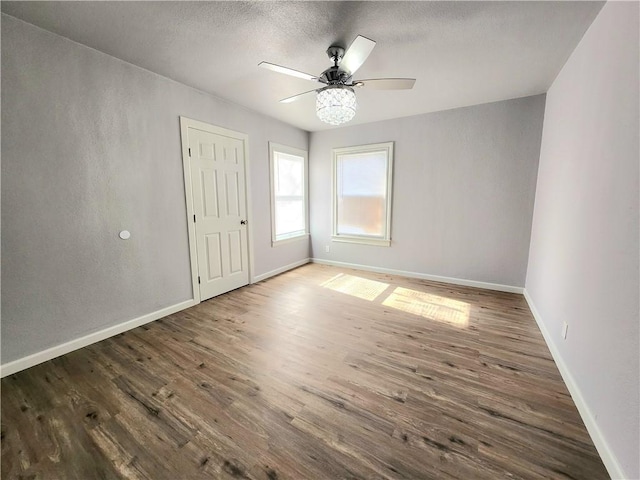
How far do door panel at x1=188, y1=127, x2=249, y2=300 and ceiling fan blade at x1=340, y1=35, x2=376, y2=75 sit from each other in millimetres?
1960

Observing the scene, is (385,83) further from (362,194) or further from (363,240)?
(363,240)

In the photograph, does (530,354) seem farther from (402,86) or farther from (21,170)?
(21,170)

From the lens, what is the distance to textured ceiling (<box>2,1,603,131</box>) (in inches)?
66.8

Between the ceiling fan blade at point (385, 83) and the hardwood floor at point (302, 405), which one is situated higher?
the ceiling fan blade at point (385, 83)

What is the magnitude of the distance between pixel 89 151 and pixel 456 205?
13.8ft

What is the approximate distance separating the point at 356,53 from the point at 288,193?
3.00 m

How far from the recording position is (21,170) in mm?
1904

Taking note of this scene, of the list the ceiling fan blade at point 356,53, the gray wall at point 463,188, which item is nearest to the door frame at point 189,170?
the ceiling fan blade at point 356,53

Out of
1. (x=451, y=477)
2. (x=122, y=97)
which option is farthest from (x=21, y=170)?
(x=451, y=477)

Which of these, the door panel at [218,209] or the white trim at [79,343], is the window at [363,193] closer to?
the door panel at [218,209]

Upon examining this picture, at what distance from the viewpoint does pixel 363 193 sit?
14.8ft

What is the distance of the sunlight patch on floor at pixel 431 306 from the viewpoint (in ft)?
9.30

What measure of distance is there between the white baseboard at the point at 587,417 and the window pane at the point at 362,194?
263 centimetres

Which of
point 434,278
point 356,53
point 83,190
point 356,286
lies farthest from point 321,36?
point 434,278
